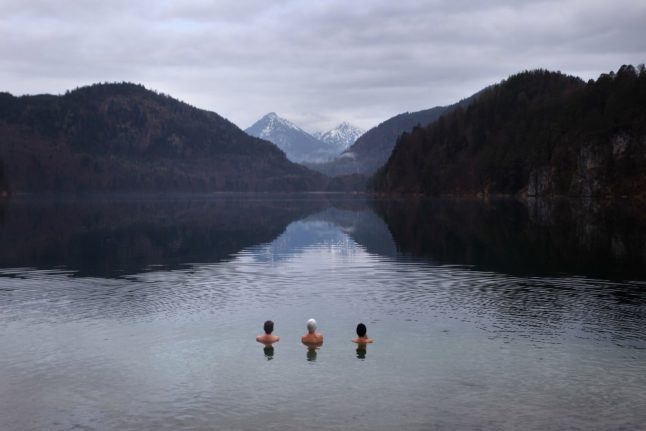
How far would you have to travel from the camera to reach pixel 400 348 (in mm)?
32031

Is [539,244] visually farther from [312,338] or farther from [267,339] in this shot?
[267,339]

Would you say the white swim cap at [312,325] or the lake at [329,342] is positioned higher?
the white swim cap at [312,325]

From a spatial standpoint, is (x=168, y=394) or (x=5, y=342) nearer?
(x=168, y=394)

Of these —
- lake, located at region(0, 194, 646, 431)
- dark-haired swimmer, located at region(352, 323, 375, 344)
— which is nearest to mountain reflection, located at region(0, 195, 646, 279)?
lake, located at region(0, 194, 646, 431)

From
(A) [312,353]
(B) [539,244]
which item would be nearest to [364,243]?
(B) [539,244]

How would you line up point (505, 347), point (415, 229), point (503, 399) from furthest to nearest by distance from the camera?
point (415, 229) → point (505, 347) → point (503, 399)

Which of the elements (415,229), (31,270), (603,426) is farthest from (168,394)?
(415,229)

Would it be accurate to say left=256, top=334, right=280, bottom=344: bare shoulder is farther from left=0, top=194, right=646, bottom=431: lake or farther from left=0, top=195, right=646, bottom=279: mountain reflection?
left=0, top=195, right=646, bottom=279: mountain reflection

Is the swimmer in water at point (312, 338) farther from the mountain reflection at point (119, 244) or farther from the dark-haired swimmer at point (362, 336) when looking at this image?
the mountain reflection at point (119, 244)

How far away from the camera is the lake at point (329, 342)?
23156 millimetres

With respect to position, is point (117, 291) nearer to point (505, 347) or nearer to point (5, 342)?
point (5, 342)

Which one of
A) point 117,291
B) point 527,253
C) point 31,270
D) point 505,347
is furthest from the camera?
point 527,253

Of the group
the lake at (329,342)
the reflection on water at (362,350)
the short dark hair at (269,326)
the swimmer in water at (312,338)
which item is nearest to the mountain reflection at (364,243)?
the lake at (329,342)

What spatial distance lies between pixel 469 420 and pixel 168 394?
36.0 feet
